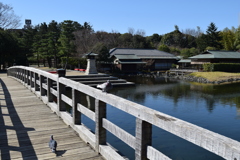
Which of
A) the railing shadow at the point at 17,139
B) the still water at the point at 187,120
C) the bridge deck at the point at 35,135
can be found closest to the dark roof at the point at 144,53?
the still water at the point at 187,120

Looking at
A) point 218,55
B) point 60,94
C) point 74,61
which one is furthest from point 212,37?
point 60,94

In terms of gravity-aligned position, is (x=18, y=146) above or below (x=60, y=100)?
below

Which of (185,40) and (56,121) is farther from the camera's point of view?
(185,40)

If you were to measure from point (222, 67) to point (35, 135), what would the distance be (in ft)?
125

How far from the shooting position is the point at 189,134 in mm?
1794

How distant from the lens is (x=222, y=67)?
36938mm

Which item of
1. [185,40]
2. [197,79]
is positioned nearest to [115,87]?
[197,79]

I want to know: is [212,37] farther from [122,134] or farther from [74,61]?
[122,134]

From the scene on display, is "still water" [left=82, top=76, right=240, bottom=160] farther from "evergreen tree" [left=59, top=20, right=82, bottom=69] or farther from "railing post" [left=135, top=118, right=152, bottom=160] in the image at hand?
"evergreen tree" [left=59, top=20, right=82, bottom=69]

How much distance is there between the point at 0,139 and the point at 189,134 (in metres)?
3.52

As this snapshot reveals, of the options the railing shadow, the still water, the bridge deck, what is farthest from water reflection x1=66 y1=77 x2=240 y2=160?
the railing shadow

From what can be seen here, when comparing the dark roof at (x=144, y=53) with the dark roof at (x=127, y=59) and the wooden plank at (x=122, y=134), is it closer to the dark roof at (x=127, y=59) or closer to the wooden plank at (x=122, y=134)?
the dark roof at (x=127, y=59)

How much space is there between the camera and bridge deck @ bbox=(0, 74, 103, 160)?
10.9 feet

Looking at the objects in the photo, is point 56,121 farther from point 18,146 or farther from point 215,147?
point 215,147
